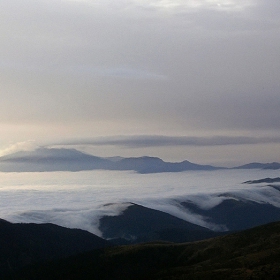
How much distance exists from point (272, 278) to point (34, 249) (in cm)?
12848

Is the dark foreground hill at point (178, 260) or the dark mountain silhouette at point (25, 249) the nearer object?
the dark foreground hill at point (178, 260)

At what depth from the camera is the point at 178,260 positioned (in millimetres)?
111938

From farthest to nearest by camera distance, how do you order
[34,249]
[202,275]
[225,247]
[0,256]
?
[34,249], [0,256], [225,247], [202,275]

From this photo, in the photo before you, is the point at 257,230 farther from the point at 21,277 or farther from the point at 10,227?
the point at 10,227

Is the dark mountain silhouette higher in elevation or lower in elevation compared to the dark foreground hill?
lower

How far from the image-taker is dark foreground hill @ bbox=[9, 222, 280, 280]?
86.3m

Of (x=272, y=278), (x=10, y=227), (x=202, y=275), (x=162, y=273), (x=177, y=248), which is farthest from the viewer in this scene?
(x=10, y=227)

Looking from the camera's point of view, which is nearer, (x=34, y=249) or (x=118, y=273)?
(x=118, y=273)

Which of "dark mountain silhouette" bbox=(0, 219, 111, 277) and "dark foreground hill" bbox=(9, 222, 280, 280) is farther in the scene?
"dark mountain silhouette" bbox=(0, 219, 111, 277)

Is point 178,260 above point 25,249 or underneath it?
above

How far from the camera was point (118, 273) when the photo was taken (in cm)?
11444

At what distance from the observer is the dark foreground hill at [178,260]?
283 feet

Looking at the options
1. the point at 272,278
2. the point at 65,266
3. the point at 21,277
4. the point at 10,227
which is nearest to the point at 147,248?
the point at 65,266

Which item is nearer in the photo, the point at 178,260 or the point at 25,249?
the point at 178,260
